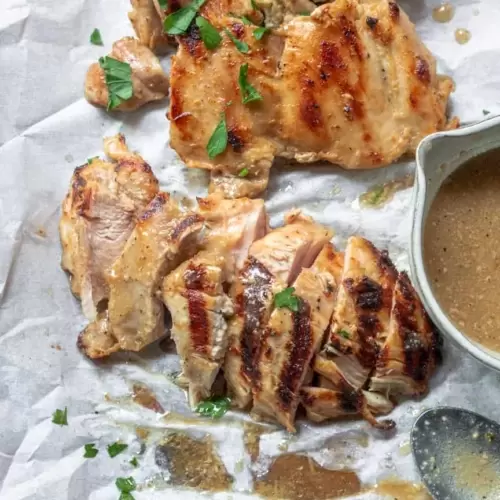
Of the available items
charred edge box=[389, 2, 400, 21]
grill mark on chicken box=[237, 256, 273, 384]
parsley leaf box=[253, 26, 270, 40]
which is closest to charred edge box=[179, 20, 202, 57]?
parsley leaf box=[253, 26, 270, 40]

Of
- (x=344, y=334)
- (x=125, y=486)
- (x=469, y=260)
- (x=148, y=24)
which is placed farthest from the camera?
(x=148, y=24)

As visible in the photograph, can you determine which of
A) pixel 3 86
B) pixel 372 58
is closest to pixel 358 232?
pixel 372 58

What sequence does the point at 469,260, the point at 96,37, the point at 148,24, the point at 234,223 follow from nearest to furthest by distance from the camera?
the point at 469,260, the point at 234,223, the point at 148,24, the point at 96,37

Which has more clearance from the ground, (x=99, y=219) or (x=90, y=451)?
(x=99, y=219)

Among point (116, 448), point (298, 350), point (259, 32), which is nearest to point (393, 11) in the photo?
point (259, 32)

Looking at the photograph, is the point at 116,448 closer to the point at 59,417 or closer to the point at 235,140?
the point at 59,417

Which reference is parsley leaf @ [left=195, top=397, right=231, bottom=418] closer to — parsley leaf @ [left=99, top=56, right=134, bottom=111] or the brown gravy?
the brown gravy
